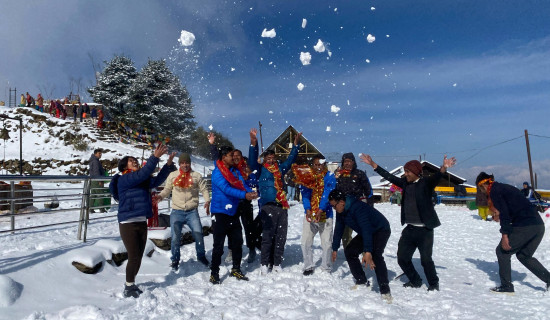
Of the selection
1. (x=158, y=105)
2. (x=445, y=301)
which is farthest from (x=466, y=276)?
(x=158, y=105)

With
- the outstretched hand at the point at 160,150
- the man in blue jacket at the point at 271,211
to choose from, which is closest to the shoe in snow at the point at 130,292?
the outstretched hand at the point at 160,150

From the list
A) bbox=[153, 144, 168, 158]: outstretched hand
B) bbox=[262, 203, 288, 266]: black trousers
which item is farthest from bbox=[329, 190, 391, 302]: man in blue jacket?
bbox=[153, 144, 168, 158]: outstretched hand

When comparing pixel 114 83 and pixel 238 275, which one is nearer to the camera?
pixel 238 275

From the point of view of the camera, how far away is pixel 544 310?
4.39m

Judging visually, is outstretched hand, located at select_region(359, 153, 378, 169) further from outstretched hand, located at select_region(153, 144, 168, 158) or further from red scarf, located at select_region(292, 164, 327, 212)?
outstretched hand, located at select_region(153, 144, 168, 158)

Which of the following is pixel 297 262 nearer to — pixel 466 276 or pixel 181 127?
pixel 466 276

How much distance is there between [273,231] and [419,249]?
2.35m

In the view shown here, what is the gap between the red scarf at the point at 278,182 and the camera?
20.2 ft

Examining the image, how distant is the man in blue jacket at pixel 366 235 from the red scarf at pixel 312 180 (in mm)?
800

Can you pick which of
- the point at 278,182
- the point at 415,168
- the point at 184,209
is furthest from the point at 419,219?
the point at 184,209

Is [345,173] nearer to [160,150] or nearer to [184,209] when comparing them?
[184,209]

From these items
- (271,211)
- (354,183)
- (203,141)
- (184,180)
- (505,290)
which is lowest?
(505,290)

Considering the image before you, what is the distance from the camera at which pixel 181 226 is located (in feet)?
20.8

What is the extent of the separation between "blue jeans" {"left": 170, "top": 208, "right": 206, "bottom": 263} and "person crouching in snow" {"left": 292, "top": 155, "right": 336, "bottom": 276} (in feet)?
6.25
